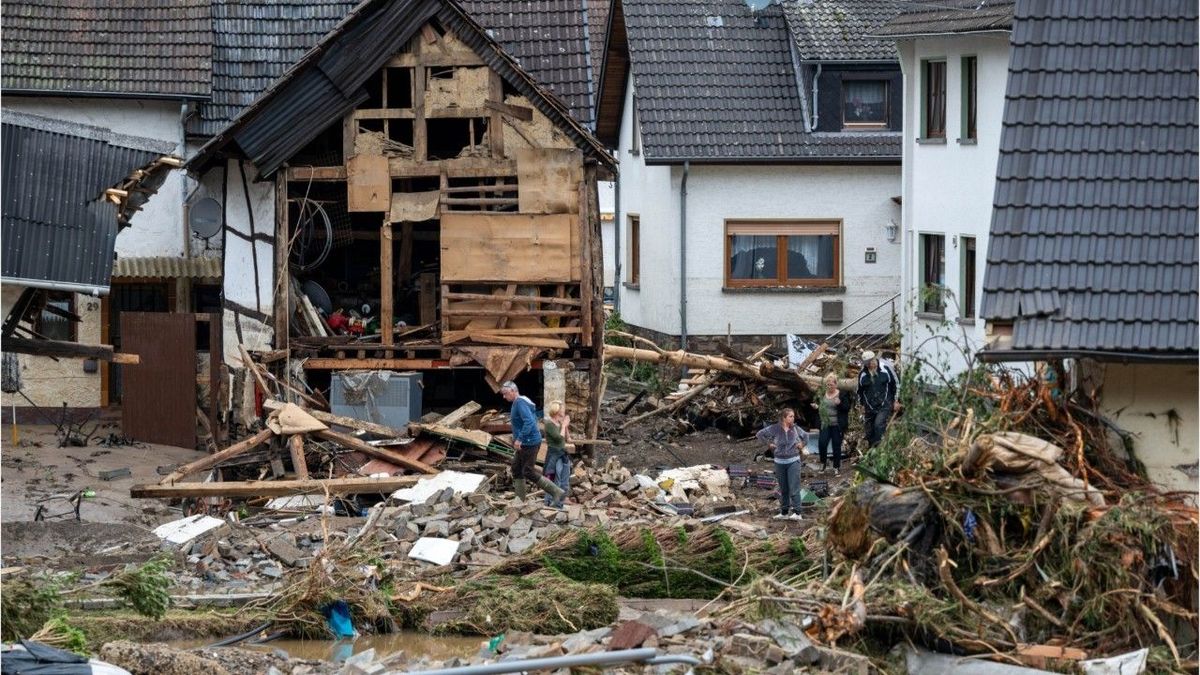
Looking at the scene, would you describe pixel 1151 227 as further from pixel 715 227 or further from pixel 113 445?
pixel 715 227

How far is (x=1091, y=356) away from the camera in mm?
13250

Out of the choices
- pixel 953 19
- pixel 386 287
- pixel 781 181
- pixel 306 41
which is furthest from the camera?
pixel 781 181

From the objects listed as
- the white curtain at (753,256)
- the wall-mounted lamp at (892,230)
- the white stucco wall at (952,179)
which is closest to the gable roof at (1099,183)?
the white stucco wall at (952,179)

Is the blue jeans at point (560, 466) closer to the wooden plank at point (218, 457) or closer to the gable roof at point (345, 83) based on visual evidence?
the wooden plank at point (218, 457)

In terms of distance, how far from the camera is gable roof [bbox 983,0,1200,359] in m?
13.5

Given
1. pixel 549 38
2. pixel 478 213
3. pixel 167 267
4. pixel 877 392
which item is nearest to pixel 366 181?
pixel 478 213

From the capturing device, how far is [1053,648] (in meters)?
12.7

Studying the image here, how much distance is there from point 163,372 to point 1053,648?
15216 millimetres

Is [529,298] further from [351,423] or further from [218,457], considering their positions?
[218,457]

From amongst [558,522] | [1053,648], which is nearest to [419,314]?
[558,522]

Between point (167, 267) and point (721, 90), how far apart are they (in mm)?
10823

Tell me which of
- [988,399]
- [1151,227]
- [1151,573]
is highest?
A: [1151,227]

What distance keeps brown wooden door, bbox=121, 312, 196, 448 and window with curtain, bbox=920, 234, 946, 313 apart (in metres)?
10.2

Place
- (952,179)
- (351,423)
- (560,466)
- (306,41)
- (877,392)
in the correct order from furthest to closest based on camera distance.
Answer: (306,41) → (952,179) → (877,392) → (351,423) → (560,466)
